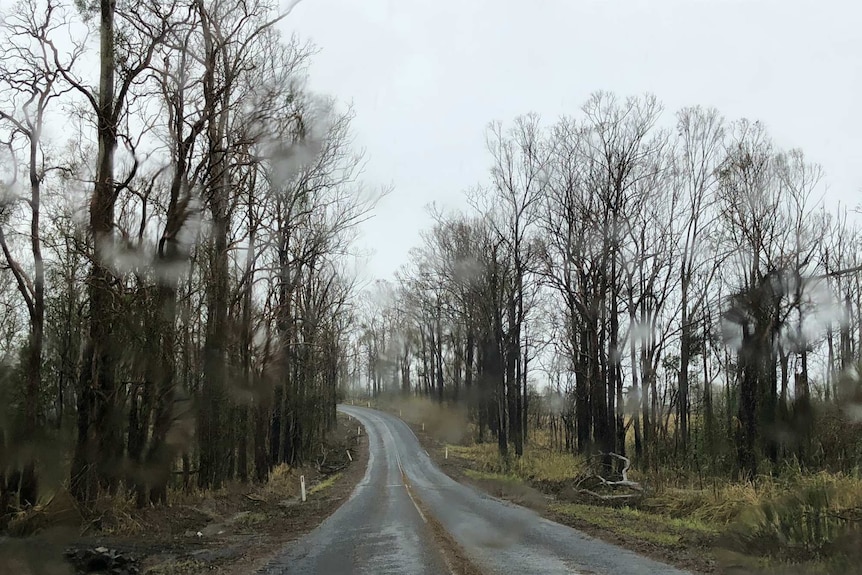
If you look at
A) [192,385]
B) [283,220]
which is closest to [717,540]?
[192,385]

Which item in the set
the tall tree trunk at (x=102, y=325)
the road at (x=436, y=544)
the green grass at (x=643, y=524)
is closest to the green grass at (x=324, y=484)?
the road at (x=436, y=544)

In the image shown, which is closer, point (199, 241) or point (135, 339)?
point (135, 339)

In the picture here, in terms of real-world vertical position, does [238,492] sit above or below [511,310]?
below

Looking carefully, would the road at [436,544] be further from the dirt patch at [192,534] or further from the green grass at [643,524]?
the green grass at [643,524]

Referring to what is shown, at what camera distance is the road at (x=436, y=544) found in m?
10.9

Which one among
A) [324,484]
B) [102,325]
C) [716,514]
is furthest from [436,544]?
[324,484]

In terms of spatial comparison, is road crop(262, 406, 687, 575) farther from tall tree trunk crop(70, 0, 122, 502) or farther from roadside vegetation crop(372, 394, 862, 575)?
tall tree trunk crop(70, 0, 122, 502)

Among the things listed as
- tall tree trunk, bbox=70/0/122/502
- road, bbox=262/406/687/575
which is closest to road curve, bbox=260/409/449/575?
road, bbox=262/406/687/575

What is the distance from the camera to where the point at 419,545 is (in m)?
13.4

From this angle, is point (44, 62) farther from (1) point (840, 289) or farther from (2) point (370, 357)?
(2) point (370, 357)

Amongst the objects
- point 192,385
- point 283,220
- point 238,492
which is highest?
point 283,220

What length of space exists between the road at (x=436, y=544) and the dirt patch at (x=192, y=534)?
802 millimetres

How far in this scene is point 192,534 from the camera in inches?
627

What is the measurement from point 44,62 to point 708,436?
91.8 feet
